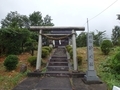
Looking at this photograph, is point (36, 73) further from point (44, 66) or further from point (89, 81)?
point (89, 81)

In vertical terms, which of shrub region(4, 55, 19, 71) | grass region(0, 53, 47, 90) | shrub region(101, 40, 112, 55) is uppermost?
shrub region(101, 40, 112, 55)

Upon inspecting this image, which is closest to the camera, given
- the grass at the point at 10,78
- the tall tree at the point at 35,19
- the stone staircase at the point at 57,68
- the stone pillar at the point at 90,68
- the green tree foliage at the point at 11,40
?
the grass at the point at 10,78

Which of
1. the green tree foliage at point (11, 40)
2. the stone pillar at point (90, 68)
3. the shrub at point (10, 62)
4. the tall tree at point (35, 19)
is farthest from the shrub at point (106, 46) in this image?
the tall tree at point (35, 19)

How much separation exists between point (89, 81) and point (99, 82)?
38 centimetres

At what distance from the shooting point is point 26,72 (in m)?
6.76

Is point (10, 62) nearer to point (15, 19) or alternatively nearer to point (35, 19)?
point (35, 19)

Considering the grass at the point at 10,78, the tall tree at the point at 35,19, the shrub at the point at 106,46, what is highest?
the tall tree at the point at 35,19

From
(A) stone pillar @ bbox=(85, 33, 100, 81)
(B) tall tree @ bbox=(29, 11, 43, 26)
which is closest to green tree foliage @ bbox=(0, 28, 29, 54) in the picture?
(A) stone pillar @ bbox=(85, 33, 100, 81)

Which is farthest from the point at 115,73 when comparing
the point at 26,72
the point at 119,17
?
the point at 119,17

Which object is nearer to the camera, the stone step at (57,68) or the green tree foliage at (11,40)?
the stone step at (57,68)

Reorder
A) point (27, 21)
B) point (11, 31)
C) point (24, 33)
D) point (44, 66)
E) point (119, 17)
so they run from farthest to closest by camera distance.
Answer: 1. point (27, 21)
2. point (119, 17)
3. point (24, 33)
4. point (11, 31)
5. point (44, 66)

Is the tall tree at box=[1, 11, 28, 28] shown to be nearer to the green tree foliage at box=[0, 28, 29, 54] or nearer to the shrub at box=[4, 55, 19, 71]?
the green tree foliage at box=[0, 28, 29, 54]

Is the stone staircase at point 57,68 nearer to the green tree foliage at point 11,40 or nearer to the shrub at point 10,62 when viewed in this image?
the shrub at point 10,62

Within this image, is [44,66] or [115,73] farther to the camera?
[44,66]
